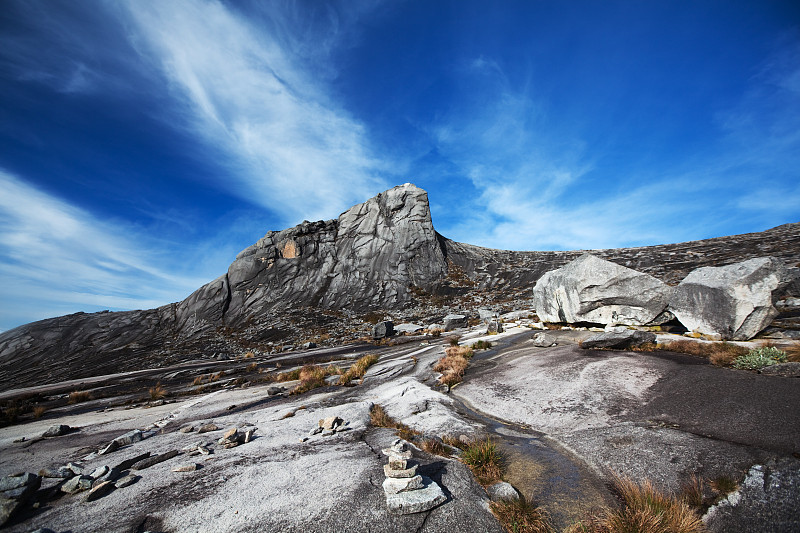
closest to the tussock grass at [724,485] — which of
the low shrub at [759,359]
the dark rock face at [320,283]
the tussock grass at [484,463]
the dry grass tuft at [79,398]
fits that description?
the tussock grass at [484,463]

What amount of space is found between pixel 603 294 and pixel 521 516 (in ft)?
64.3

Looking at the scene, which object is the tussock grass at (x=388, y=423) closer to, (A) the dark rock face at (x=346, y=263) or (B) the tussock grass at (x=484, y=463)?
(B) the tussock grass at (x=484, y=463)

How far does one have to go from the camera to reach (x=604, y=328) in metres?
20.7

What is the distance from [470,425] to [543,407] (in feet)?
8.92

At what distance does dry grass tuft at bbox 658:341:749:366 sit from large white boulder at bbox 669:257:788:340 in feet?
7.88

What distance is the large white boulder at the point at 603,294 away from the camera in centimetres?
1900

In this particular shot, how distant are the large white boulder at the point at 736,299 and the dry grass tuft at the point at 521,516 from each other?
15869mm

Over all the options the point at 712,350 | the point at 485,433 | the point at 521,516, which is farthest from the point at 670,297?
the point at 521,516

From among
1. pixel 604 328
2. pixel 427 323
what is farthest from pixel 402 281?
pixel 604 328

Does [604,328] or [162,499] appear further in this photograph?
[604,328]

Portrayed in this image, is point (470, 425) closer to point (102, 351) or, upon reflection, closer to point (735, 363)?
point (735, 363)

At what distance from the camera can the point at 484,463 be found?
6777 millimetres

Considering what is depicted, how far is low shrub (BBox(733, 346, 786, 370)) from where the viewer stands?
9773 millimetres

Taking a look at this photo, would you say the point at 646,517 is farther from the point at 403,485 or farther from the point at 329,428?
the point at 329,428
